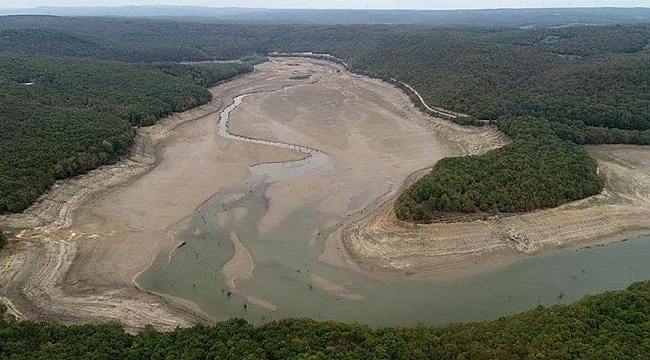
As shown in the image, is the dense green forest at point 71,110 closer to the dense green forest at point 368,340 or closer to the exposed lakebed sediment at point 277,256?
the exposed lakebed sediment at point 277,256

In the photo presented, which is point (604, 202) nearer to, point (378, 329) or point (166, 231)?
point (378, 329)

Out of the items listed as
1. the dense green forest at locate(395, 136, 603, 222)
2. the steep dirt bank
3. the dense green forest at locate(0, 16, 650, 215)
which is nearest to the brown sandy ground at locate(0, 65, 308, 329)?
the steep dirt bank

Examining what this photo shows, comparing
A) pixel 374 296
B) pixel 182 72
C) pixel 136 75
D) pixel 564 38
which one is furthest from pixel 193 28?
pixel 374 296

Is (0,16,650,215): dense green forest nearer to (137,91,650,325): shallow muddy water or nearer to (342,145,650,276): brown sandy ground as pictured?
(342,145,650,276): brown sandy ground

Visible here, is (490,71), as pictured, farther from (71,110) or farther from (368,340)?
A: (368,340)

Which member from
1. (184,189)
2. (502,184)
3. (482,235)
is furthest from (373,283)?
(184,189)

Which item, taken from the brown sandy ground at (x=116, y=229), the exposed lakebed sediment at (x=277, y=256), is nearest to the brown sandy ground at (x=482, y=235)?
the exposed lakebed sediment at (x=277, y=256)
